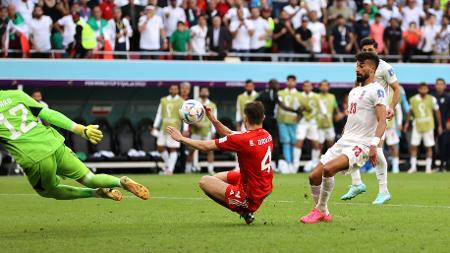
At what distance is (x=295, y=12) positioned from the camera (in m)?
30.1

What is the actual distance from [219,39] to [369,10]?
5.09 m

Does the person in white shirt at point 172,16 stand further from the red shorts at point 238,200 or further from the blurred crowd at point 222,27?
the red shorts at point 238,200

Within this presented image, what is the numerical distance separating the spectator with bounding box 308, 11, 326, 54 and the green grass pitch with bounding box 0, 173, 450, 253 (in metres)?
11.7

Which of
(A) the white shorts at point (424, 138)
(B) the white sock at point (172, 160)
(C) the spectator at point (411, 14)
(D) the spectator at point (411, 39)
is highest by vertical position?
(C) the spectator at point (411, 14)

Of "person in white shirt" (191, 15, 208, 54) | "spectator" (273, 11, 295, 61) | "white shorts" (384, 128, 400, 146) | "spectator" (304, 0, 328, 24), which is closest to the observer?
"white shorts" (384, 128, 400, 146)

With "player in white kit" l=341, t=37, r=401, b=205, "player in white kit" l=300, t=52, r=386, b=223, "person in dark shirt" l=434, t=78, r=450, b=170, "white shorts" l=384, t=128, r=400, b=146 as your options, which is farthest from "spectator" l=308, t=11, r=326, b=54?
"player in white kit" l=300, t=52, r=386, b=223

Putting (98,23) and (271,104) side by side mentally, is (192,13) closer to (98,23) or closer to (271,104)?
(98,23)

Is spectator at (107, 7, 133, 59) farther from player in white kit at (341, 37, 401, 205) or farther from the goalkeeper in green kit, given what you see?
the goalkeeper in green kit

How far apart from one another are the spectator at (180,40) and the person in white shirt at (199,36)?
13 cm

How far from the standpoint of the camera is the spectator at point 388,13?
31.2 meters

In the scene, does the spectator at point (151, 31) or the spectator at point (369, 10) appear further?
the spectator at point (369, 10)

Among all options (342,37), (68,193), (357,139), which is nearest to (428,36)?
(342,37)

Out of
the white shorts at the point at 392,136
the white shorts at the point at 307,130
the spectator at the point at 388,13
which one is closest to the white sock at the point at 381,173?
the white shorts at the point at 392,136

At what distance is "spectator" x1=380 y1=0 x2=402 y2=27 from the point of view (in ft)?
102
